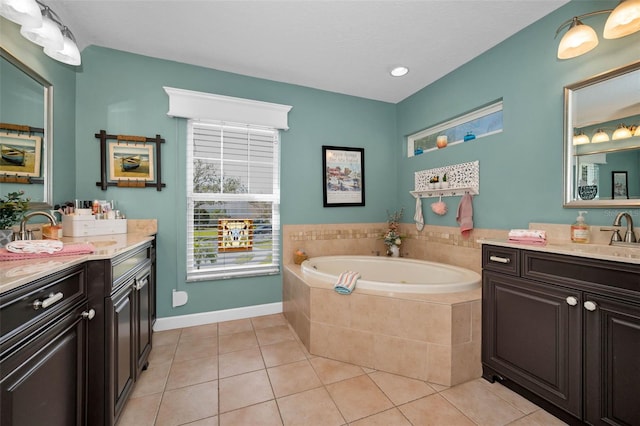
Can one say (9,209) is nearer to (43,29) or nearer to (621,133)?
(43,29)

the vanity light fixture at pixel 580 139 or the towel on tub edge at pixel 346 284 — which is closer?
the vanity light fixture at pixel 580 139

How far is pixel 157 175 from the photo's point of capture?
2.46 m

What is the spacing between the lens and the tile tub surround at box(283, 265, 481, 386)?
1.76 m

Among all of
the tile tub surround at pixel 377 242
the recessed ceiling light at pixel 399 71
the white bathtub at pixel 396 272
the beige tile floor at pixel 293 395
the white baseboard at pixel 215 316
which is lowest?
the beige tile floor at pixel 293 395

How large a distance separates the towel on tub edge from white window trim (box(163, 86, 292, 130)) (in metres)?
1.74

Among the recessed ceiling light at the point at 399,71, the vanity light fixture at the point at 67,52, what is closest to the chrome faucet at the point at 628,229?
the recessed ceiling light at the point at 399,71

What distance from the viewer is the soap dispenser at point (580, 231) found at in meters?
1.63

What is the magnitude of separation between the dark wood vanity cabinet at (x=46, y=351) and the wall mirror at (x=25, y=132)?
95 cm

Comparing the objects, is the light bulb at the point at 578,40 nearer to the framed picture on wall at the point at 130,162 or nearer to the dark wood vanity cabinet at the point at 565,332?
the dark wood vanity cabinet at the point at 565,332

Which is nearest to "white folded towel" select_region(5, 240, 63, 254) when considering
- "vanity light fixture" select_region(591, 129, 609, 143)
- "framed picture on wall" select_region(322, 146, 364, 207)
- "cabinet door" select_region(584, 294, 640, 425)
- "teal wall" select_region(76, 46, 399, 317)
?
"teal wall" select_region(76, 46, 399, 317)

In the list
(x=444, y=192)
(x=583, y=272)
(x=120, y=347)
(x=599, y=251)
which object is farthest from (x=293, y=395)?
(x=444, y=192)

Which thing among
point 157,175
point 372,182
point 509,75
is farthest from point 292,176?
point 509,75

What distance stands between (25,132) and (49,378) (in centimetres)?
154

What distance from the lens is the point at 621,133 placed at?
62.8 inches
